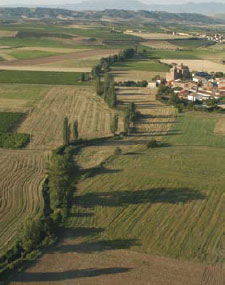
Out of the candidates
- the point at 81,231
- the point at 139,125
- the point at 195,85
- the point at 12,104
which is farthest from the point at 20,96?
the point at 81,231

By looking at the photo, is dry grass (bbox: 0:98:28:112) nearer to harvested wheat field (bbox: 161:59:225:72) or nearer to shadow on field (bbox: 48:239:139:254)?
shadow on field (bbox: 48:239:139:254)

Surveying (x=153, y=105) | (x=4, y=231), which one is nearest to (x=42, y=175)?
(x=4, y=231)

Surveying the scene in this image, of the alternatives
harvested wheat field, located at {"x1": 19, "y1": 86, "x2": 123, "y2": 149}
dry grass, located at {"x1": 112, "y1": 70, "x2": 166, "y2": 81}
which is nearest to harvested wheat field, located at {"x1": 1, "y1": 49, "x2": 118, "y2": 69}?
dry grass, located at {"x1": 112, "y1": 70, "x2": 166, "y2": 81}

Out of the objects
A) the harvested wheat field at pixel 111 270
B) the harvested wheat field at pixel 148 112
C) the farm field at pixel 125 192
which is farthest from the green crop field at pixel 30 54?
the harvested wheat field at pixel 111 270

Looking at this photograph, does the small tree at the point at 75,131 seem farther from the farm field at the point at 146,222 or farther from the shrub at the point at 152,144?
the shrub at the point at 152,144

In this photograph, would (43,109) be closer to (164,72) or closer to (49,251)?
(49,251)
